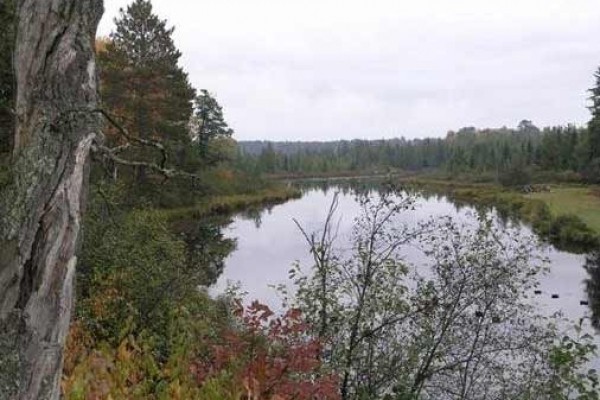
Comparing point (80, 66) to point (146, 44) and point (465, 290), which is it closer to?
point (465, 290)

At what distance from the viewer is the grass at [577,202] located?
142 feet

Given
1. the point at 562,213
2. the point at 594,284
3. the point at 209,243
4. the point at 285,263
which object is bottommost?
the point at 594,284

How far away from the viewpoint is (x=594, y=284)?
1057 inches

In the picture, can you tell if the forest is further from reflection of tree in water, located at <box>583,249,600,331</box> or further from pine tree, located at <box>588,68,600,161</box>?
pine tree, located at <box>588,68,600,161</box>

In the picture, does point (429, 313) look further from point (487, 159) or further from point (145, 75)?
point (487, 159)

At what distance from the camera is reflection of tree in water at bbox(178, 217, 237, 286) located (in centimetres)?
2506

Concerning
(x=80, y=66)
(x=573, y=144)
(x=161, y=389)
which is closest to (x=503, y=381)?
(x=161, y=389)

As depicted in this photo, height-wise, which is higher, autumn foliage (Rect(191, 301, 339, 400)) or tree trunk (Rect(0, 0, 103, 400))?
tree trunk (Rect(0, 0, 103, 400))

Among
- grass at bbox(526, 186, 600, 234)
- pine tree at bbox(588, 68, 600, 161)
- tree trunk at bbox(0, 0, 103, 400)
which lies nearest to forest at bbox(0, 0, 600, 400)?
tree trunk at bbox(0, 0, 103, 400)

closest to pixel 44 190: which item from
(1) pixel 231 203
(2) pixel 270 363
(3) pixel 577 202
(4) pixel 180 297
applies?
(2) pixel 270 363

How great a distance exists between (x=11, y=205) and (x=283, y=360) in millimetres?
3942

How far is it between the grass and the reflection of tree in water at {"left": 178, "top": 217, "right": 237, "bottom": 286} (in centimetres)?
2282

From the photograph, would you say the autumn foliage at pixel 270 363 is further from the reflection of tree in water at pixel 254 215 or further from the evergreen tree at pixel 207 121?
the evergreen tree at pixel 207 121

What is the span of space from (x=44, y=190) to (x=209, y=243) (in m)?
31.3
